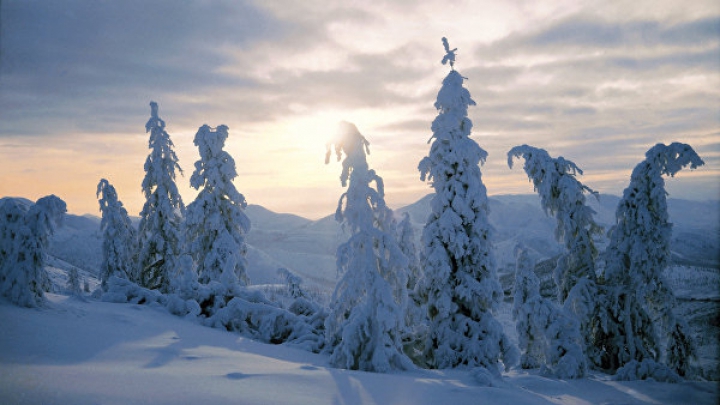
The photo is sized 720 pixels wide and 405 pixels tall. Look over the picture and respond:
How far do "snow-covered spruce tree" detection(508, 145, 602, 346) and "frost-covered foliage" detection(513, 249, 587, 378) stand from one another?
4.98ft

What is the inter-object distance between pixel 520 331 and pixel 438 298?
12.2 feet

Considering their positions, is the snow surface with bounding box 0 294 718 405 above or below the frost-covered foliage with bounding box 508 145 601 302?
below

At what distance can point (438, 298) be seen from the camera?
16828mm

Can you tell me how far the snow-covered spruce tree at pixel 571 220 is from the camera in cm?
1748

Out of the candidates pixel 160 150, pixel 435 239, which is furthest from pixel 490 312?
pixel 160 150

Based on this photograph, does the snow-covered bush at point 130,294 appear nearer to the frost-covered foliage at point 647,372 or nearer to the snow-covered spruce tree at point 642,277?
the frost-covered foliage at point 647,372

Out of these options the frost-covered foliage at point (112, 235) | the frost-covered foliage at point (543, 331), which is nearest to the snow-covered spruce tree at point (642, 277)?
the frost-covered foliage at point (543, 331)

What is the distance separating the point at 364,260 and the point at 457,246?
6243 mm

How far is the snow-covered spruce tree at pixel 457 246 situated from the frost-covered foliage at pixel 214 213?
11958mm

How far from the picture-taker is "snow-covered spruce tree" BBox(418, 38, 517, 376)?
53.2ft

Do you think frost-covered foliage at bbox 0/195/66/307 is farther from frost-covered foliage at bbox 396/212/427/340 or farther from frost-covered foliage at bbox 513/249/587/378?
frost-covered foliage at bbox 513/249/587/378

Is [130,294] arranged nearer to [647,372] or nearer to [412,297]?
[412,297]

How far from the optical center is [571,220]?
18.0 meters

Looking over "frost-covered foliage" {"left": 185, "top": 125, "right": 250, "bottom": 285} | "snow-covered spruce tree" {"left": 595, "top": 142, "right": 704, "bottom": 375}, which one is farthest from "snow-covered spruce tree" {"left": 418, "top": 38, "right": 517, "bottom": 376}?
"frost-covered foliage" {"left": 185, "top": 125, "right": 250, "bottom": 285}
